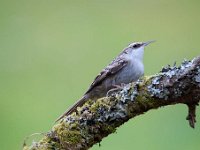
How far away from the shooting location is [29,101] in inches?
210

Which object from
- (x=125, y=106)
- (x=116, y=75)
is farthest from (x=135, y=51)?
(x=125, y=106)

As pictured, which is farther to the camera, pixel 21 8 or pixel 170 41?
pixel 21 8

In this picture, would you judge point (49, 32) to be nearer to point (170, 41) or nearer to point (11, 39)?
point (11, 39)

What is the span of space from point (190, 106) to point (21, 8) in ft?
14.6

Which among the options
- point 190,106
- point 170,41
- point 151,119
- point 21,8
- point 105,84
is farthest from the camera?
point 21,8

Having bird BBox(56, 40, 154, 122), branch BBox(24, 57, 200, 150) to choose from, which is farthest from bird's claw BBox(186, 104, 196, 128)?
bird BBox(56, 40, 154, 122)

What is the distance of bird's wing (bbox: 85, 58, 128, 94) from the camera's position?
3697 mm

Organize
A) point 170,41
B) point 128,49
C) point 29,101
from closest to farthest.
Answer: point 128,49 → point 29,101 → point 170,41

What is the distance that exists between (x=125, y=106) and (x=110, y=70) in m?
0.86

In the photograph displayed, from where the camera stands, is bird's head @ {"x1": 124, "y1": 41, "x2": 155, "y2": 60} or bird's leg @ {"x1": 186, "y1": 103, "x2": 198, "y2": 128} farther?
bird's head @ {"x1": 124, "y1": 41, "x2": 155, "y2": 60}

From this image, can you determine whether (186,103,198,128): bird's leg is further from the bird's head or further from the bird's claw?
the bird's head

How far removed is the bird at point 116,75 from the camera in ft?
11.7

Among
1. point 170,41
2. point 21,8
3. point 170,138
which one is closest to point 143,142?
point 170,138

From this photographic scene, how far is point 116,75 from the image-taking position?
3.85 metres
